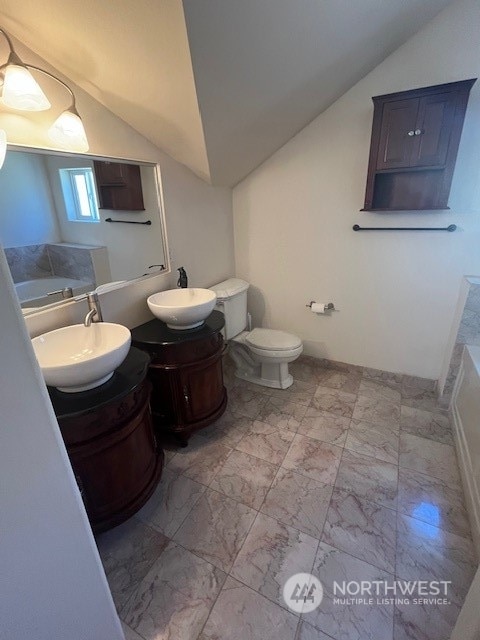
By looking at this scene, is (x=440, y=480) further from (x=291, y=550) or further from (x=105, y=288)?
(x=105, y=288)

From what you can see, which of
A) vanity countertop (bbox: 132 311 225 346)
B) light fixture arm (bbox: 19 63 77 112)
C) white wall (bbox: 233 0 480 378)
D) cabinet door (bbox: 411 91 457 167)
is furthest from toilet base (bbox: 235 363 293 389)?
light fixture arm (bbox: 19 63 77 112)

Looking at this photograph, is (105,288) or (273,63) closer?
(273,63)

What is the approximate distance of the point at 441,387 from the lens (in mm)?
2225

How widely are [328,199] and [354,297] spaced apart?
809 mm

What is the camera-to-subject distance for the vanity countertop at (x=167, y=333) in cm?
165

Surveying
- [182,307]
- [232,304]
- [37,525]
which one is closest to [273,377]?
[232,304]

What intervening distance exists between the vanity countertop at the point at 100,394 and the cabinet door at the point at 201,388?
40cm

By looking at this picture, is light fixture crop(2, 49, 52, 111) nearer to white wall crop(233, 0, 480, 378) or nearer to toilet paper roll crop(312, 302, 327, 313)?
white wall crop(233, 0, 480, 378)

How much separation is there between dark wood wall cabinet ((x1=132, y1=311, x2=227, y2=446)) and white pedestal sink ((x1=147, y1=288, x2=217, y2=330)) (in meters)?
0.06

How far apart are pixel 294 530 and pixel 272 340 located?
1.32 meters

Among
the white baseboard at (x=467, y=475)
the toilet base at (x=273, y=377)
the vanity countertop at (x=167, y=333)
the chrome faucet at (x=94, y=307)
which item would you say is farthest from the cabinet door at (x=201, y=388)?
the white baseboard at (x=467, y=475)

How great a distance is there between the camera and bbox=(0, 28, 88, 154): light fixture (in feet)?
3.46

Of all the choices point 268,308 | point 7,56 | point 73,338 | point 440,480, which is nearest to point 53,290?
point 73,338

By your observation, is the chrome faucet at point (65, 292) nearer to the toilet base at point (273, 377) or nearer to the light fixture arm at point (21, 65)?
the light fixture arm at point (21, 65)
